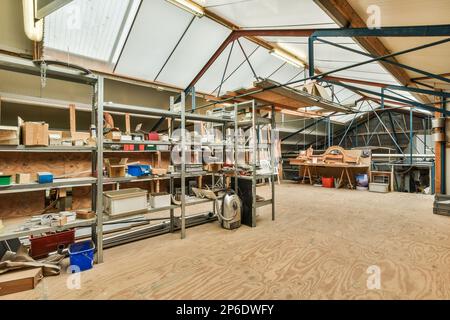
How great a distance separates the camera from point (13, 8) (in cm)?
327

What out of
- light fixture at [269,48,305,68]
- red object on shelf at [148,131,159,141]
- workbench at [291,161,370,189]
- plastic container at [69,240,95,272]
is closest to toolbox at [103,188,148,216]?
plastic container at [69,240,95,272]

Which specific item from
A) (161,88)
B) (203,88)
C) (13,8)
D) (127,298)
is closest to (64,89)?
(13,8)

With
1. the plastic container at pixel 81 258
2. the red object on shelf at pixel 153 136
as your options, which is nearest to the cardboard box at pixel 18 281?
the plastic container at pixel 81 258

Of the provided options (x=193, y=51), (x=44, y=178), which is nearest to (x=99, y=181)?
(x=44, y=178)

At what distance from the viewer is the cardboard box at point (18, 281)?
1735 millimetres

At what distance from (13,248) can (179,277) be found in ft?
5.95

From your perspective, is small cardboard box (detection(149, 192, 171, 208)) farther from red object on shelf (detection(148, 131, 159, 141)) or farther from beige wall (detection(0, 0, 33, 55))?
beige wall (detection(0, 0, 33, 55))

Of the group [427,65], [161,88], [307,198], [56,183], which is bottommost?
[307,198]

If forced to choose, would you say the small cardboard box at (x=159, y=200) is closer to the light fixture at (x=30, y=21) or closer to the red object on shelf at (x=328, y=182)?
the light fixture at (x=30, y=21)

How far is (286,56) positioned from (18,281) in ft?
19.9

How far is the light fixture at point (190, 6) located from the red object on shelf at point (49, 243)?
369cm

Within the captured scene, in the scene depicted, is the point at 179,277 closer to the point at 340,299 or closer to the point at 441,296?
the point at 340,299

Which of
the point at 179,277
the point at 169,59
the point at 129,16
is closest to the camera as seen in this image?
the point at 179,277

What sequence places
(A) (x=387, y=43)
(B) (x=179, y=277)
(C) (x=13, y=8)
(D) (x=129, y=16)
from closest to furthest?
(B) (x=179, y=277) < (A) (x=387, y=43) < (C) (x=13, y=8) < (D) (x=129, y=16)
